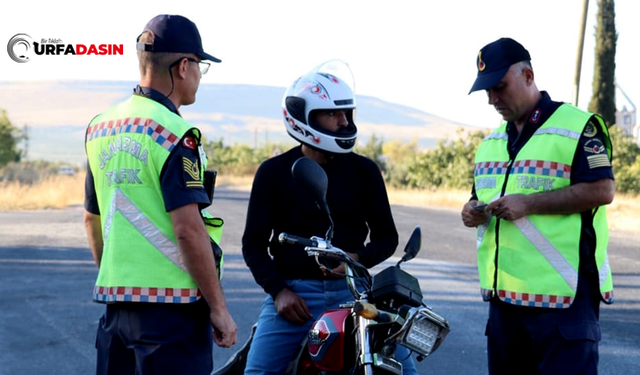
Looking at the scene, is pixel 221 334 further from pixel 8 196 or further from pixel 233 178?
pixel 233 178

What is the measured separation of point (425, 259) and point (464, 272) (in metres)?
1.58

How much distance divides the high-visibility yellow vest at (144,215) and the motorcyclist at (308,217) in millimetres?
595

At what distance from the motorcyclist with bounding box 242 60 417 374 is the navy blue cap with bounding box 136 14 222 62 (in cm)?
63

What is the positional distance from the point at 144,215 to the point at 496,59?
177 cm

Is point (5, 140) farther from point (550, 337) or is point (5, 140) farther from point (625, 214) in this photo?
point (550, 337)

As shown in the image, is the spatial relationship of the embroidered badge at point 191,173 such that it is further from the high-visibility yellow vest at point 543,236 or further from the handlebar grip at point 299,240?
the high-visibility yellow vest at point 543,236

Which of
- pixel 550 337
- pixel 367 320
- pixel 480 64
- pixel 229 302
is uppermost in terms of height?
pixel 480 64

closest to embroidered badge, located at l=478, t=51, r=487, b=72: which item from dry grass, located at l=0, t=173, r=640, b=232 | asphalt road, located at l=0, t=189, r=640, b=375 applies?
asphalt road, located at l=0, t=189, r=640, b=375

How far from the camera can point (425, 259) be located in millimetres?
14555

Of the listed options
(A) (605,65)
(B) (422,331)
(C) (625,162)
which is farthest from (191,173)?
(A) (605,65)

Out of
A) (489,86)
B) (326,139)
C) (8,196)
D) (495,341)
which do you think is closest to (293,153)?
(326,139)

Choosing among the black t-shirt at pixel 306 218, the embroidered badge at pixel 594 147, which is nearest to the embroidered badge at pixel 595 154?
the embroidered badge at pixel 594 147

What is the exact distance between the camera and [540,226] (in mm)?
4152

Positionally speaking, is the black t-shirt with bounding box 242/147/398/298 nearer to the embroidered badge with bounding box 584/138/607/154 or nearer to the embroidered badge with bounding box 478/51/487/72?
the embroidered badge with bounding box 478/51/487/72
